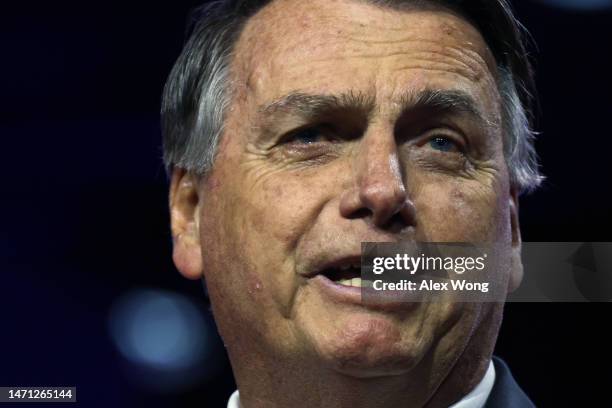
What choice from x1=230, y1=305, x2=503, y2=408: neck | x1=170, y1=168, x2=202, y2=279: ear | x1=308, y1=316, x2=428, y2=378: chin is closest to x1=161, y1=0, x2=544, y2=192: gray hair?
x1=170, y1=168, x2=202, y2=279: ear

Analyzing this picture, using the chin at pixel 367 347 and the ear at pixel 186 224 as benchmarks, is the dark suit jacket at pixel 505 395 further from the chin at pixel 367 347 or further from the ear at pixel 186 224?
the ear at pixel 186 224

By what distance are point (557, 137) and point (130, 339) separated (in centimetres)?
132

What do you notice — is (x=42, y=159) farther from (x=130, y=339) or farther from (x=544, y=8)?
(x=544, y=8)

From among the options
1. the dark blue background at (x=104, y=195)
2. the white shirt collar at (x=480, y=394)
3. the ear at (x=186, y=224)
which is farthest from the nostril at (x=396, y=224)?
the dark blue background at (x=104, y=195)

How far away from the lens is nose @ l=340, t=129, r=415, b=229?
2295 mm

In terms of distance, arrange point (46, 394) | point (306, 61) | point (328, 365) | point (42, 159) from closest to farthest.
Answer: point (328, 365) < point (306, 61) < point (46, 394) < point (42, 159)

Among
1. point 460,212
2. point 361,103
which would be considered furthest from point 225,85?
point 460,212

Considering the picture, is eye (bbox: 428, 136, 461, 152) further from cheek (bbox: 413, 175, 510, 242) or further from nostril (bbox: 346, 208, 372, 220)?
nostril (bbox: 346, 208, 372, 220)

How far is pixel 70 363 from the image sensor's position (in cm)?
337

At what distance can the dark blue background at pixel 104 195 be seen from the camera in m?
3.21

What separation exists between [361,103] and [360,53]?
12cm

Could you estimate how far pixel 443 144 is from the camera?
2.53 meters

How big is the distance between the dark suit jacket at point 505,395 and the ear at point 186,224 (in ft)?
2.33

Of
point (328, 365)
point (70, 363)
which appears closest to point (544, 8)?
point (328, 365)
